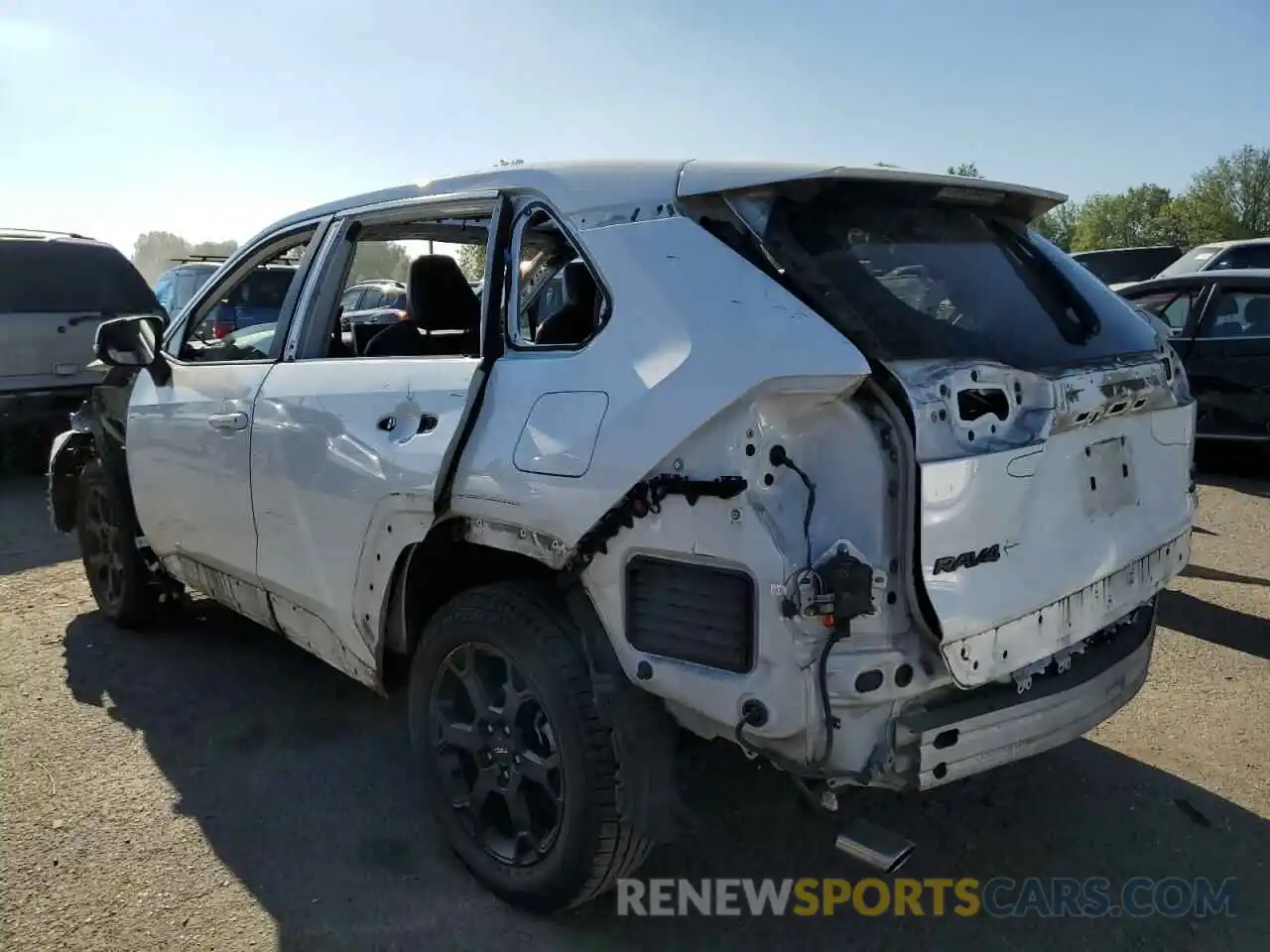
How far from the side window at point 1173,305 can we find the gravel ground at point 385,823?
4955 mm

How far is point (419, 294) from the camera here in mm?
3273

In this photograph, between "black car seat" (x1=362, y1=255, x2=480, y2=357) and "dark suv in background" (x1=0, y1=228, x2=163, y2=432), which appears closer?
"black car seat" (x1=362, y1=255, x2=480, y2=357)

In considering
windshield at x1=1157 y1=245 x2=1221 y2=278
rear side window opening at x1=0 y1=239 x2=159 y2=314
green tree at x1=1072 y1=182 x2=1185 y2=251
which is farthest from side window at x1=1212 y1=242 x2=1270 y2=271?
green tree at x1=1072 y1=182 x2=1185 y2=251

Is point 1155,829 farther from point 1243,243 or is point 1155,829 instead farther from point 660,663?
point 1243,243

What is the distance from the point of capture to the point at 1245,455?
9.15 meters

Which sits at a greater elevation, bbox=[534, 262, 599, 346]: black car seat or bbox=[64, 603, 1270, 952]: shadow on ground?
bbox=[534, 262, 599, 346]: black car seat

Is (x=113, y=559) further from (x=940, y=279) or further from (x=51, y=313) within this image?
(x=51, y=313)

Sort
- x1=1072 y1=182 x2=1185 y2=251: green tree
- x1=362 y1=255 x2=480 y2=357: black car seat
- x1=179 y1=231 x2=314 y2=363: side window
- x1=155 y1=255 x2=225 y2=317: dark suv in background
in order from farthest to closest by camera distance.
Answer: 1. x1=1072 y1=182 x2=1185 y2=251: green tree
2. x1=155 y1=255 x2=225 y2=317: dark suv in background
3. x1=179 y1=231 x2=314 y2=363: side window
4. x1=362 y1=255 x2=480 y2=357: black car seat

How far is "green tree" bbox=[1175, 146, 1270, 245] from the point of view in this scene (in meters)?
56.5

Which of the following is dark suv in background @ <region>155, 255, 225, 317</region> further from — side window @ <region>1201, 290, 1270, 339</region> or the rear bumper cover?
the rear bumper cover

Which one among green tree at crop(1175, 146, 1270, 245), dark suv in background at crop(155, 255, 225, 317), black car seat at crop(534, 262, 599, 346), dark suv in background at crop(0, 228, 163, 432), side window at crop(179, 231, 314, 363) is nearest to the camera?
black car seat at crop(534, 262, 599, 346)

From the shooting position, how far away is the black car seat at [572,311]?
264cm

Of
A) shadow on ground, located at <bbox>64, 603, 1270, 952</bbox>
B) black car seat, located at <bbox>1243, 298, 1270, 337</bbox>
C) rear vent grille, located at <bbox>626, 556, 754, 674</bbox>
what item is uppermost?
black car seat, located at <bbox>1243, 298, 1270, 337</bbox>

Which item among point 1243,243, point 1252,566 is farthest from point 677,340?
point 1243,243
